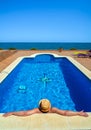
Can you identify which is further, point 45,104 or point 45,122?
point 45,104

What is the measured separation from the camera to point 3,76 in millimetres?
8492

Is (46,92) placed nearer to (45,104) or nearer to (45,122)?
(45,104)

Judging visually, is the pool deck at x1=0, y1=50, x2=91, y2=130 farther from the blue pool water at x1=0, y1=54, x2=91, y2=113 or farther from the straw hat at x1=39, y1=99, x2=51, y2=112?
the blue pool water at x1=0, y1=54, x2=91, y2=113

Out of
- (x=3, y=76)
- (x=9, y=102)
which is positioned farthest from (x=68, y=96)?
(x=3, y=76)

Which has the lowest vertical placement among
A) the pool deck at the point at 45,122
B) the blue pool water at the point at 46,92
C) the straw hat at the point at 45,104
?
the blue pool water at the point at 46,92

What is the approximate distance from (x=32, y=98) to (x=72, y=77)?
12.7 ft

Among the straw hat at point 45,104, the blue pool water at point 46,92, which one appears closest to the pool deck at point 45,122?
the straw hat at point 45,104

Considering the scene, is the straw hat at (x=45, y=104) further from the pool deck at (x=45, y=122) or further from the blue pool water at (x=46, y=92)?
the blue pool water at (x=46, y=92)

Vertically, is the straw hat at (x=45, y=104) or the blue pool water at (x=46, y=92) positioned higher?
the straw hat at (x=45, y=104)

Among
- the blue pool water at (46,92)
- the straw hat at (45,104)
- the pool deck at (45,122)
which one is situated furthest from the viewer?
the blue pool water at (46,92)

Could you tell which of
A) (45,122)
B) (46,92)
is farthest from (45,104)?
(46,92)

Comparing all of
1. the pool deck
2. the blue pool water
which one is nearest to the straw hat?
the pool deck

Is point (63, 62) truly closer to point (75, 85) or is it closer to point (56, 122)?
point (75, 85)

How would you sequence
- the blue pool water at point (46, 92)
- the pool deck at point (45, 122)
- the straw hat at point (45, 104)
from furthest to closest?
the blue pool water at point (46, 92) < the straw hat at point (45, 104) < the pool deck at point (45, 122)
